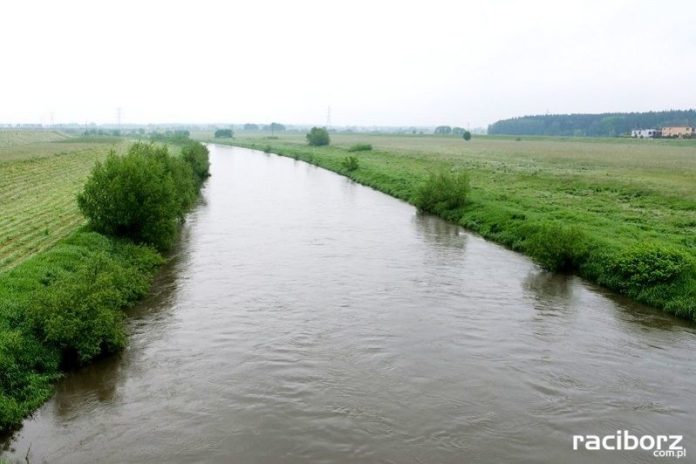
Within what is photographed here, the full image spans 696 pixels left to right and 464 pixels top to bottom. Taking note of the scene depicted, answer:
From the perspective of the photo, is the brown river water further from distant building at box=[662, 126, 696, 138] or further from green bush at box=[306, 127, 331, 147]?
distant building at box=[662, 126, 696, 138]

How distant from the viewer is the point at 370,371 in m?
16.8

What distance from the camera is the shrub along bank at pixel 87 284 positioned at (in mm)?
14969

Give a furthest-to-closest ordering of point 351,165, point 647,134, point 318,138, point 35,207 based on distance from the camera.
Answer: point 647,134 → point 318,138 → point 351,165 → point 35,207

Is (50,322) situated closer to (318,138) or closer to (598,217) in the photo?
(598,217)

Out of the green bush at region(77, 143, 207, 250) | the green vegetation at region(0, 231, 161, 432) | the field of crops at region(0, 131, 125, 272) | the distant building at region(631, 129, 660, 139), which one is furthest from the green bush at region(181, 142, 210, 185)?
the distant building at region(631, 129, 660, 139)

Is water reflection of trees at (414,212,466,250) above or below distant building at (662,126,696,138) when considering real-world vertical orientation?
below

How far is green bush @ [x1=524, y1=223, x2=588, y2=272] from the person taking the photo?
1065 inches

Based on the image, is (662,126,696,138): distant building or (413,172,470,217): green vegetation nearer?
(413,172,470,217): green vegetation

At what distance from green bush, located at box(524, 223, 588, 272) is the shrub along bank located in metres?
18.1

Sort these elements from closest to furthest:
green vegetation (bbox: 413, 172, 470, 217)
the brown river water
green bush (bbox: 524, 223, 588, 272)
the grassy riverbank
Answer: the brown river water, the grassy riverbank, green bush (bbox: 524, 223, 588, 272), green vegetation (bbox: 413, 172, 470, 217)

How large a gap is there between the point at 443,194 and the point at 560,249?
55.3 ft

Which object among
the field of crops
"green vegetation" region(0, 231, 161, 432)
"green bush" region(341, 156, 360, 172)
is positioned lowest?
"green vegetation" region(0, 231, 161, 432)

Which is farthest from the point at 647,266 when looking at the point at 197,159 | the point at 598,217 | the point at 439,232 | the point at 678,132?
the point at 678,132

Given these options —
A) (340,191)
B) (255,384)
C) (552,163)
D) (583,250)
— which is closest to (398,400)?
(255,384)
